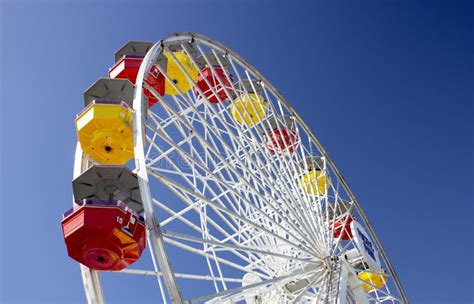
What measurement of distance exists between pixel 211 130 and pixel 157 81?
208 centimetres

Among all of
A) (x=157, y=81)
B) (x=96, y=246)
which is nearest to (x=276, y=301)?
(x=96, y=246)

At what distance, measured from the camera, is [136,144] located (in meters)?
8.14

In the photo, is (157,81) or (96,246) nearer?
(96,246)

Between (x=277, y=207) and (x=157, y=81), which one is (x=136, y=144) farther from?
(x=277, y=207)

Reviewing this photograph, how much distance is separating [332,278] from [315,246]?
76cm

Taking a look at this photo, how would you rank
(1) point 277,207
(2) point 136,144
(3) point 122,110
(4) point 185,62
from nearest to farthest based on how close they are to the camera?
(2) point 136,144 < (3) point 122,110 < (1) point 277,207 < (4) point 185,62

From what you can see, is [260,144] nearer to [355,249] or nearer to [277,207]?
[277,207]

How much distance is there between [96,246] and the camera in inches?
331

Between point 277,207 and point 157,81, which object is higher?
point 157,81

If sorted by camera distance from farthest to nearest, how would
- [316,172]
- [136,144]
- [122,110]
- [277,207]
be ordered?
[316,172], [277,207], [122,110], [136,144]

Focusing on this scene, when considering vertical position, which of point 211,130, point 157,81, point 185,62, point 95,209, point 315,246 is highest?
point 185,62

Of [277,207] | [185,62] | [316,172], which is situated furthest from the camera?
[316,172]

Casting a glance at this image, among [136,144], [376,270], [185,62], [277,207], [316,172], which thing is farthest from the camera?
[316,172]

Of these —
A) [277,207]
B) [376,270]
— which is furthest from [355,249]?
[277,207]
